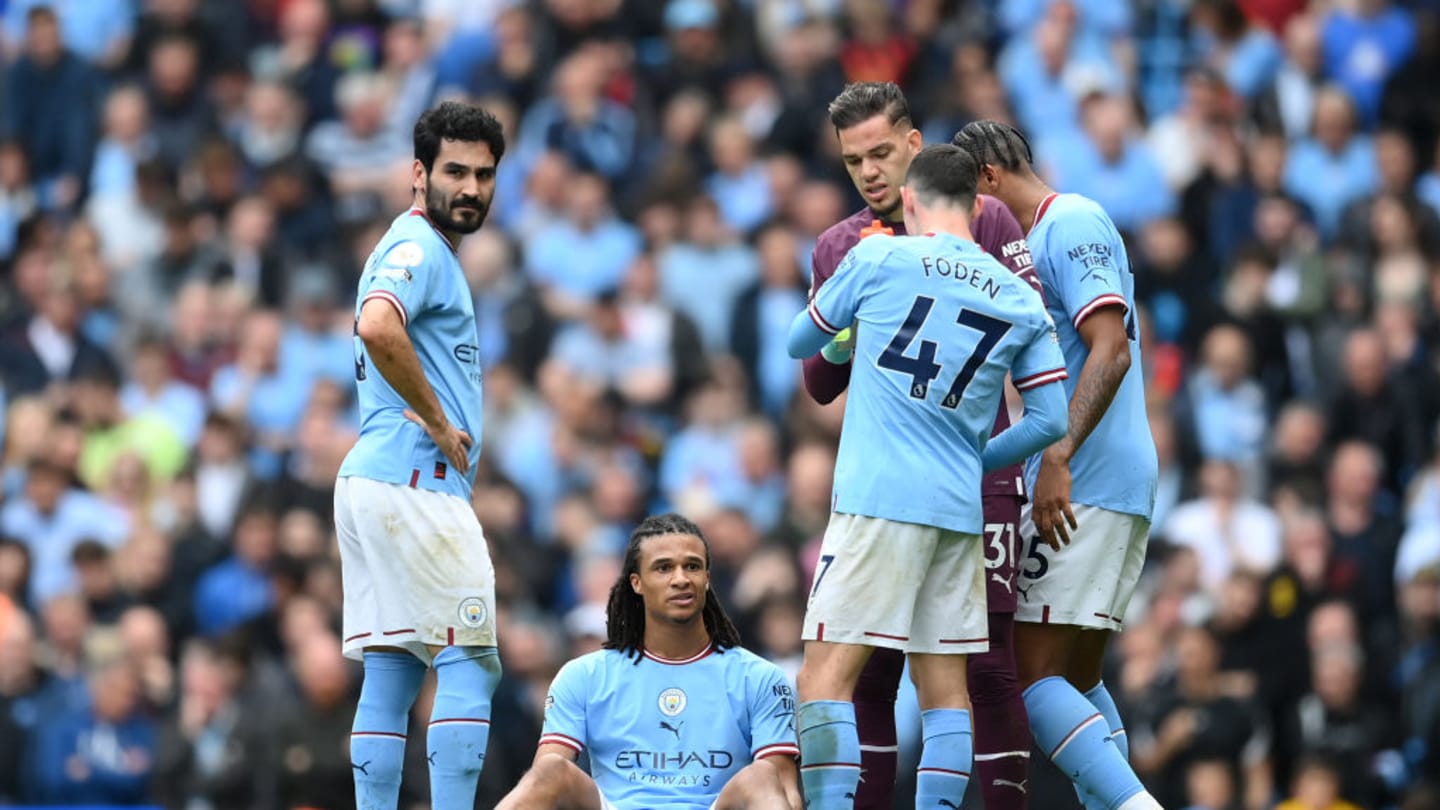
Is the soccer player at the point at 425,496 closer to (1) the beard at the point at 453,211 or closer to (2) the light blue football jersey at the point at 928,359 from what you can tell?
(1) the beard at the point at 453,211

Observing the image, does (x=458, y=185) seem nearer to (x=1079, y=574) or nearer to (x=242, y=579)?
(x=1079, y=574)

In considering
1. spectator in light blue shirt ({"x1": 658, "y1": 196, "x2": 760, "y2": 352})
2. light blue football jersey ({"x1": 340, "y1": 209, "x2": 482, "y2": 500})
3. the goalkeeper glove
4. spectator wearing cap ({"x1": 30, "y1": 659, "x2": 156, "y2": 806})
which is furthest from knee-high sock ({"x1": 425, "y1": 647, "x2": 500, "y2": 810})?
spectator in light blue shirt ({"x1": 658, "y1": 196, "x2": 760, "y2": 352})

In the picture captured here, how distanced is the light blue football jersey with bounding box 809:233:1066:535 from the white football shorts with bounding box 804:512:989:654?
83mm

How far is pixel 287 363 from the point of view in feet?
63.4

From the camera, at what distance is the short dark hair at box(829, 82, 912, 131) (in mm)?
10305

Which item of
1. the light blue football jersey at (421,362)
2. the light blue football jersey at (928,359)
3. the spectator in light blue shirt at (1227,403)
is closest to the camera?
the light blue football jersey at (928,359)

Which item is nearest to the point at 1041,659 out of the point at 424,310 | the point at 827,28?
the point at 424,310

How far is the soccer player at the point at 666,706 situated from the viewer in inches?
422

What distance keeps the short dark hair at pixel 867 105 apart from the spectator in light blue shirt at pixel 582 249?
906cm

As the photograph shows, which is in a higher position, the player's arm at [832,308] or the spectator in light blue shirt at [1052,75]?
the spectator in light blue shirt at [1052,75]

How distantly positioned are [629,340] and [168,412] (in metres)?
3.52

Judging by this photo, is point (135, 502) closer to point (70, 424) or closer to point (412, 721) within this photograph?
point (70, 424)

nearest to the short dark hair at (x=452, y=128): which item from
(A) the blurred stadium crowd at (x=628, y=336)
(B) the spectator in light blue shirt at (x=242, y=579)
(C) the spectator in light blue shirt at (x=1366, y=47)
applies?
(A) the blurred stadium crowd at (x=628, y=336)

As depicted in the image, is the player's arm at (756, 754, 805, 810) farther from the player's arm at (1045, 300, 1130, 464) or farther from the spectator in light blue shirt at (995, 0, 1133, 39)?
the spectator in light blue shirt at (995, 0, 1133, 39)
